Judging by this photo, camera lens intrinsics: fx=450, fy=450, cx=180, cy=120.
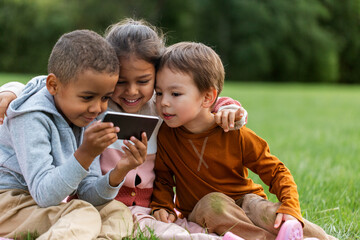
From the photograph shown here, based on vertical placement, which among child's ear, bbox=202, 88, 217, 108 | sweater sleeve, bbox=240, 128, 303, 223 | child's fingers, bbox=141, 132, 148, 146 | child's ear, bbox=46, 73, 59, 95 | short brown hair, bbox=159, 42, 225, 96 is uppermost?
short brown hair, bbox=159, 42, 225, 96

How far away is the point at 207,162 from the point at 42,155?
100 cm

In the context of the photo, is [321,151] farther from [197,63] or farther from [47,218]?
[47,218]

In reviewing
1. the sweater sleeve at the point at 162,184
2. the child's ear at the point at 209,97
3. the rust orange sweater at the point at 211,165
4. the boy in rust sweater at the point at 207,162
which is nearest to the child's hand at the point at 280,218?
the boy in rust sweater at the point at 207,162

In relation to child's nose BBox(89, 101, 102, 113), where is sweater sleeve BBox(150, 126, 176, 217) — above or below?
below

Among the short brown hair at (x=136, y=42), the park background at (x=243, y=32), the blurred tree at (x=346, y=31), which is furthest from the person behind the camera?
the blurred tree at (x=346, y=31)

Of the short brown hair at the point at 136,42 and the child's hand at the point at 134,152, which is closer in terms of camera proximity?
the child's hand at the point at 134,152

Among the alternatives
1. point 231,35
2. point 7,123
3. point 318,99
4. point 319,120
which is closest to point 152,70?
point 7,123

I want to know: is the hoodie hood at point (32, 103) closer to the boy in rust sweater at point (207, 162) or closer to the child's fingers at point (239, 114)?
the boy in rust sweater at point (207, 162)

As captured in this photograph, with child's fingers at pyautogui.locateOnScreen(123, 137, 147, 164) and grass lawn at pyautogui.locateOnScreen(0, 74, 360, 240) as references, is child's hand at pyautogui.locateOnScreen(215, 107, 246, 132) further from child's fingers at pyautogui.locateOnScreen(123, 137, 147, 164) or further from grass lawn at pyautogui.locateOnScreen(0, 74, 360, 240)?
grass lawn at pyautogui.locateOnScreen(0, 74, 360, 240)

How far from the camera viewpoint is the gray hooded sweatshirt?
7.23ft

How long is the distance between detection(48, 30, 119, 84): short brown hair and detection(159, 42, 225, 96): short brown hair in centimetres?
38

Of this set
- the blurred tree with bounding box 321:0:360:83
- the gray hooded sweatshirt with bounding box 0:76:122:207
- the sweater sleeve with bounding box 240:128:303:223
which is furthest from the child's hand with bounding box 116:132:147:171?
the blurred tree with bounding box 321:0:360:83

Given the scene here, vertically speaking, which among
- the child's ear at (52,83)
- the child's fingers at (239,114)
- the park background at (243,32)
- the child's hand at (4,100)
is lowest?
the park background at (243,32)

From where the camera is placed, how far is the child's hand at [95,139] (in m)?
2.14
